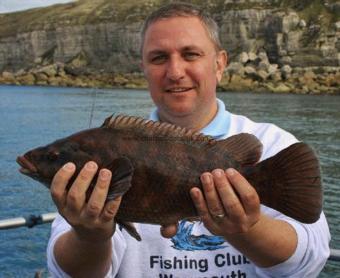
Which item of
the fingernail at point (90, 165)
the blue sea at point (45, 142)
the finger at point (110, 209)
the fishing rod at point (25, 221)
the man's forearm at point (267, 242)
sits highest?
the fingernail at point (90, 165)

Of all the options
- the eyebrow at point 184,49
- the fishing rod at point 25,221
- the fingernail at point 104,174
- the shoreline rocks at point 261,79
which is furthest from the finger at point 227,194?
the shoreline rocks at point 261,79

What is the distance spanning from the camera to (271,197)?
313 centimetres

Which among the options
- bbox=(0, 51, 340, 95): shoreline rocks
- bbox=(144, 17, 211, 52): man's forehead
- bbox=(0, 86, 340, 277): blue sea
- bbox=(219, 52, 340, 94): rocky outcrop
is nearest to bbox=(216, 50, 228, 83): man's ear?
bbox=(144, 17, 211, 52): man's forehead

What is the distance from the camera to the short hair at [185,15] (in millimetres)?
3938

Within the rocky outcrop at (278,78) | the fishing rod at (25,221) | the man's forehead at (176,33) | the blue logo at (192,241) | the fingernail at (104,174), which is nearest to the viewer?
the fingernail at (104,174)

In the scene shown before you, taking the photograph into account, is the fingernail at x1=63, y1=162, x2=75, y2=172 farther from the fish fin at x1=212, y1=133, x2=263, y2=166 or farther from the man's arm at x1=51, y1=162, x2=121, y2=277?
the fish fin at x1=212, y1=133, x2=263, y2=166

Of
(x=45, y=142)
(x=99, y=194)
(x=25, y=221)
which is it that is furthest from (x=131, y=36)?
(x=99, y=194)

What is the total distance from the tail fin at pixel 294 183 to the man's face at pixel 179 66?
991 mm

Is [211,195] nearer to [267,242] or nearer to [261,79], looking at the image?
[267,242]

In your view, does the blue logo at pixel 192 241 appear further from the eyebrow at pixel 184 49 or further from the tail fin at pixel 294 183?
the eyebrow at pixel 184 49

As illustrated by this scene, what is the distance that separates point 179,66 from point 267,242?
1.32 metres

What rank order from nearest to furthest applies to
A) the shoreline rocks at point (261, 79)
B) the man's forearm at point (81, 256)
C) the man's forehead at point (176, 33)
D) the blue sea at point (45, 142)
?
the man's forearm at point (81, 256) → the man's forehead at point (176, 33) → the blue sea at point (45, 142) → the shoreline rocks at point (261, 79)

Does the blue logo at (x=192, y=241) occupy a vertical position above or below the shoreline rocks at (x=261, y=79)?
above

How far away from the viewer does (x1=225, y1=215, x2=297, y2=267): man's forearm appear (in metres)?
3.34
